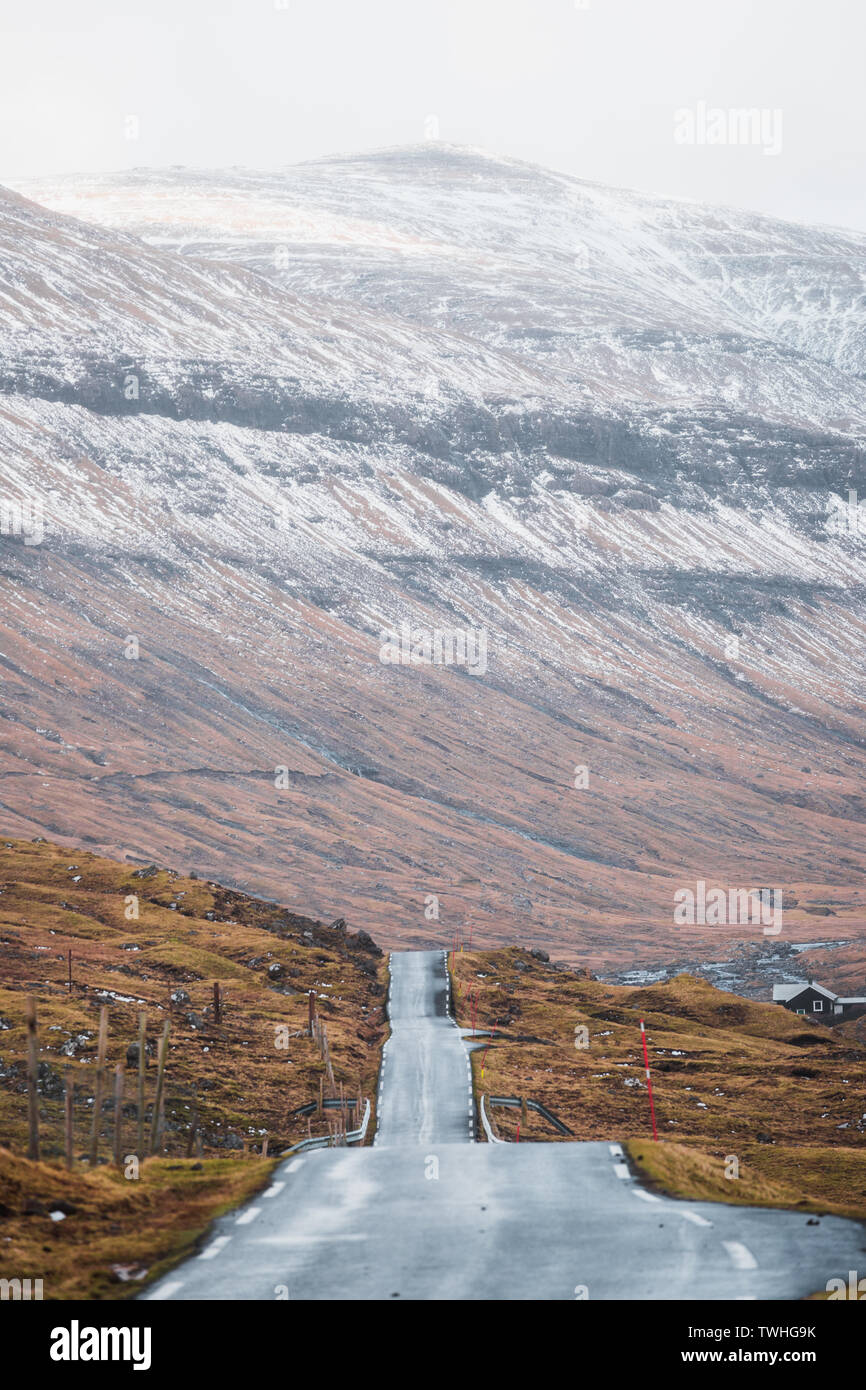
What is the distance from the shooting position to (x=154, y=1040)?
67938mm

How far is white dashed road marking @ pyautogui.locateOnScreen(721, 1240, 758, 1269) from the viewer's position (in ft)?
82.4

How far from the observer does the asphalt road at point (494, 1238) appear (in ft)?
77.8

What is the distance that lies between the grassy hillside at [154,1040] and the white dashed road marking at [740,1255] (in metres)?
8.94

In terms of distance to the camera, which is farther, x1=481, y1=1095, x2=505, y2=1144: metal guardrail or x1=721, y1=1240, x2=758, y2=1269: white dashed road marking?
x1=481, y1=1095, x2=505, y2=1144: metal guardrail

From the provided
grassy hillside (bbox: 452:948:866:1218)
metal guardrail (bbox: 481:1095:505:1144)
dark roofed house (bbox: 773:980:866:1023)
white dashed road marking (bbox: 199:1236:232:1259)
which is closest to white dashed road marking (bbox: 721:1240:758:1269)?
grassy hillside (bbox: 452:948:866:1218)

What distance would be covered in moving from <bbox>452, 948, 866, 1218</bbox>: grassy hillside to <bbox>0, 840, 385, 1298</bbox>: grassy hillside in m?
8.39

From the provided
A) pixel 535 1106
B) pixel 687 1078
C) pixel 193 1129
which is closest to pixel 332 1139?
pixel 193 1129

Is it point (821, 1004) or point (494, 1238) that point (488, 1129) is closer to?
point (494, 1238)

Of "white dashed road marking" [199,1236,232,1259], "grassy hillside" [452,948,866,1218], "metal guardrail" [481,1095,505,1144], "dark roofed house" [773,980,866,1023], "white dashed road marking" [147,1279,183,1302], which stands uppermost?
"white dashed road marking" [147,1279,183,1302]

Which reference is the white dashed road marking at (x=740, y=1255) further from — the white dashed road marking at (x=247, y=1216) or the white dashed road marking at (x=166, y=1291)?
the white dashed road marking at (x=166, y=1291)

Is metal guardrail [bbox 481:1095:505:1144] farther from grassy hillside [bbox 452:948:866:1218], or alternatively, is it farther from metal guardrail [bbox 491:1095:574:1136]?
metal guardrail [bbox 491:1095:574:1136]

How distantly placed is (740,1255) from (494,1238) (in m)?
4.09
